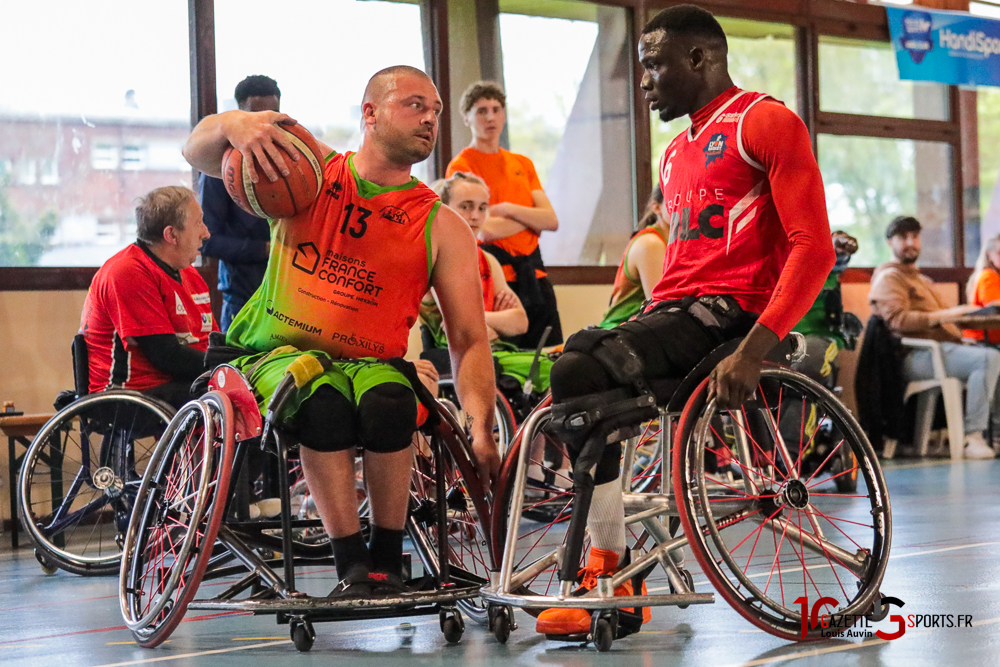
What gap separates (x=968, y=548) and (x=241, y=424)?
86.8 inches

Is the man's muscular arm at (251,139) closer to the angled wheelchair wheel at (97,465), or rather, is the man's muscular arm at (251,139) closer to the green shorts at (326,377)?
the green shorts at (326,377)

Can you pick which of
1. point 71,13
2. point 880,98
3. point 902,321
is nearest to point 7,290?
point 71,13

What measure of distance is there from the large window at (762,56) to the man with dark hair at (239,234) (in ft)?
11.7

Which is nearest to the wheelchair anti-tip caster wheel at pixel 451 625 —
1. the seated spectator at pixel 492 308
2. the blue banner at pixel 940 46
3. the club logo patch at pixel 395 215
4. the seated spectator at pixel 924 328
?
the club logo patch at pixel 395 215

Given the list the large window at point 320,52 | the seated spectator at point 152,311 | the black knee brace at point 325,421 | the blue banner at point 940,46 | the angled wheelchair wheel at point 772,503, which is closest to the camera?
the angled wheelchair wheel at point 772,503

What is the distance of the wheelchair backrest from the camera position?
14.0ft

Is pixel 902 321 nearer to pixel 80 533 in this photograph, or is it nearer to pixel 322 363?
pixel 80 533

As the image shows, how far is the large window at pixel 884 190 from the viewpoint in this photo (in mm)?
8188

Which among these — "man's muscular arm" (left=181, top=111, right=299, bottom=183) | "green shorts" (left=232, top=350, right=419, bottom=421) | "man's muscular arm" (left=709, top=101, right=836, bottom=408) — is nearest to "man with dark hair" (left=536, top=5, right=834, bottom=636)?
"man's muscular arm" (left=709, top=101, right=836, bottom=408)

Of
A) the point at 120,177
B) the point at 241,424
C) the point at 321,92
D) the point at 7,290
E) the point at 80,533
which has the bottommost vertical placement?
the point at 80,533

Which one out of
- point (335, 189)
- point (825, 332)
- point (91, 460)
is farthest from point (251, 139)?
point (825, 332)

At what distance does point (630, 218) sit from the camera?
720cm

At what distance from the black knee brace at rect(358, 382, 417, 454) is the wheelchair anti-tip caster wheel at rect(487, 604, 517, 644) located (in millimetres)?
375

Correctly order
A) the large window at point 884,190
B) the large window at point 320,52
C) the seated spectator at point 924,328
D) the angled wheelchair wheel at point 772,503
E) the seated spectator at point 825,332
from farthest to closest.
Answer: the large window at point 884,190 → the seated spectator at point 924,328 → the seated spectator at point 825,332 → the large window at point 320,52 → the angled wheelchair wheel at point 772,503
